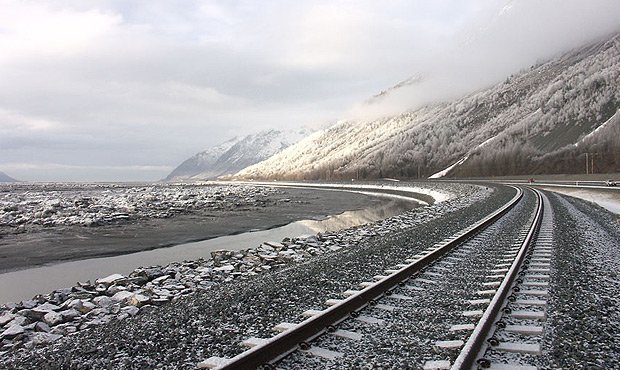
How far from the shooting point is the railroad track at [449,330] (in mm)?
4750

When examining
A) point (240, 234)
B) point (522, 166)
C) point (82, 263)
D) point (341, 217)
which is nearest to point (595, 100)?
point (522, 166)

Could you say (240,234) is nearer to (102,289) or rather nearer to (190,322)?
(102,289)

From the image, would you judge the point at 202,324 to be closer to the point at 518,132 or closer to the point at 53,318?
the point at 53,318

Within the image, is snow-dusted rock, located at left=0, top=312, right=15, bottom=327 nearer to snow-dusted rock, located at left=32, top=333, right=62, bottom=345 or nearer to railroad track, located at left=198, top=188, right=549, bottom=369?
snow-dusted rock, located at left=32, top=333, right=62, bottom=345

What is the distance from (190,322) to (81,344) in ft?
4.53

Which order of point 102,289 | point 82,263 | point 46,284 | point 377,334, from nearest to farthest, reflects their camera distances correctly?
point 377,334, point 102,289, point 46,284, point 82,263

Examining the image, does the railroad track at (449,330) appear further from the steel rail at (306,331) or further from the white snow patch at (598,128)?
the white snow patch at (598,128)

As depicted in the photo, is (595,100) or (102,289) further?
(595,100)

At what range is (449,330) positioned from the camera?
18.8ft

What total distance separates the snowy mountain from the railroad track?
342 feet

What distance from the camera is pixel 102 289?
1005 cm

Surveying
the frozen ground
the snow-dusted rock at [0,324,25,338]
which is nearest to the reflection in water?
the frozen ground

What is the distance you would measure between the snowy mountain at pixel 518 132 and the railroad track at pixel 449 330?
10426 cm

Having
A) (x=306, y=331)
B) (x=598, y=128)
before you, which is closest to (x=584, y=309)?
(x=306, y=331)
